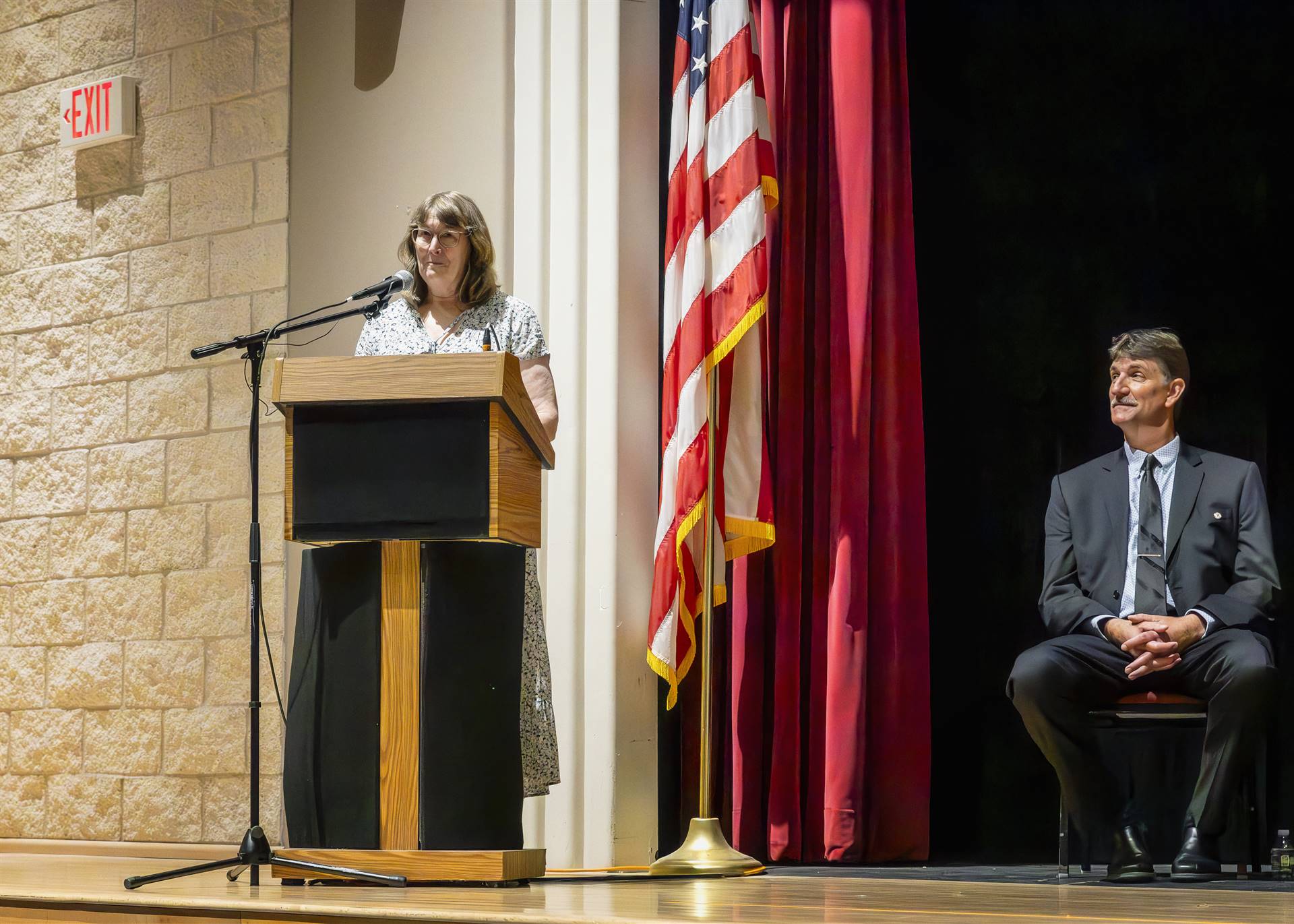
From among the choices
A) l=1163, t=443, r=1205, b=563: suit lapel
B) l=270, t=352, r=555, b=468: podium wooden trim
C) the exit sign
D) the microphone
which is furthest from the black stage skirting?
the exit sign

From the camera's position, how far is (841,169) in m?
3.72

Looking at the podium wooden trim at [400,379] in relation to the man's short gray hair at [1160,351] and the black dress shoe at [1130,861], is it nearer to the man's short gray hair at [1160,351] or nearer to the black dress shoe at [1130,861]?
the black dress shoe at [1130,861]

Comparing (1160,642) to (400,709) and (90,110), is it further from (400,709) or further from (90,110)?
(90,110)

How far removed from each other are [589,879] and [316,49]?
8.93 ft

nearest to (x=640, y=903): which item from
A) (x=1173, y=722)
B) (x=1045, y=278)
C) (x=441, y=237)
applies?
(x=441, y=237)

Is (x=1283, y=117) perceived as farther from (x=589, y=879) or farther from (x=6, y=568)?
(x=6, y=568)

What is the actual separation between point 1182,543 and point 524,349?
1637mm

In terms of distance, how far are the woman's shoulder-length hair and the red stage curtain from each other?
959 millimetres

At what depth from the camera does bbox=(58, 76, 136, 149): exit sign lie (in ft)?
15.1

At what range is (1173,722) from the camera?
321cm

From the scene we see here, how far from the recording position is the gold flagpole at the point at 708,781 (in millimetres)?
3119

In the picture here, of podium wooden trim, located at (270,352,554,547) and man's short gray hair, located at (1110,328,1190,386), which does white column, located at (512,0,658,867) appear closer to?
man's short gray hair, located at (1110,328,1190,386)

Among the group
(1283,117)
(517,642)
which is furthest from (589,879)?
(1283,117)

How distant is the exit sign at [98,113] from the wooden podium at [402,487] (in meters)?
2.60
